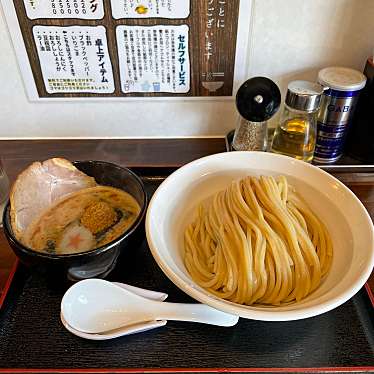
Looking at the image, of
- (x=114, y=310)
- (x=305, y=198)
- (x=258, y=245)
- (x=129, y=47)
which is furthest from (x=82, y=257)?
(x=129, y=47)

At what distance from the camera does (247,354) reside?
733 mm

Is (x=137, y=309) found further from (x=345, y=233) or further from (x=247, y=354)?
(x=345, y=233)

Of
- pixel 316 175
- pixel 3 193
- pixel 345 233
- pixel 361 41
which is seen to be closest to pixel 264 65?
pixel 361 41

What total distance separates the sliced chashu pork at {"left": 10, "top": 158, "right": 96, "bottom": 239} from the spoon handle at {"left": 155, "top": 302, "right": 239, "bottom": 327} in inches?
14.0

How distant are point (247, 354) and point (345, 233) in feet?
1.12

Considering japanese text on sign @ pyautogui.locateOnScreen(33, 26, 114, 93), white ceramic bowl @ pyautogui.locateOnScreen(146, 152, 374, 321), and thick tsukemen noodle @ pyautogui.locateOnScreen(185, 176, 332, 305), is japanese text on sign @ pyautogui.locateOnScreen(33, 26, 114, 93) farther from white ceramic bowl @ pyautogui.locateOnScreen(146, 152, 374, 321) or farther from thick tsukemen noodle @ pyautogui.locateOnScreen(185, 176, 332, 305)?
thick tsukemen noodle @ pyautogui.locateOnScreen(185, 176, 332, 305)

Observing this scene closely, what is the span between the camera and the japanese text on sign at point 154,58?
3.60 feet

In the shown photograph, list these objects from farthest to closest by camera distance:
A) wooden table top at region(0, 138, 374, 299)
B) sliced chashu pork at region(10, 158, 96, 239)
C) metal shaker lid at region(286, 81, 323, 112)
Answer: wooden table top at region(0, 138, 374, 299) < metal shaker lid at region(286, 81, 323, 112) < sliced chashu pork at region(10, 158, 96, 239)

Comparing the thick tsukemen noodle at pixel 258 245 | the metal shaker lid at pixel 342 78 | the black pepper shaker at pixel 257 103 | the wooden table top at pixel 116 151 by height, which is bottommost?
the wooden table top at pixel 116 151

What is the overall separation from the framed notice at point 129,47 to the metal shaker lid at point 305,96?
20cm

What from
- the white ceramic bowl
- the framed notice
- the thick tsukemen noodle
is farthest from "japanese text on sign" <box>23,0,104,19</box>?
the thick tsukemen noodle

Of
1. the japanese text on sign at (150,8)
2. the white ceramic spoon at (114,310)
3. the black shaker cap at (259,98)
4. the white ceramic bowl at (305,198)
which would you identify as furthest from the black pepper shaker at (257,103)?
the white ceramic spoon at (114,310)

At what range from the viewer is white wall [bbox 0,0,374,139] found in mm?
1070

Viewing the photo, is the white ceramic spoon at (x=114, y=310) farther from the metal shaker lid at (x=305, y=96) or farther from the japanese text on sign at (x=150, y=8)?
the japanese text on sign at (x=150, y=8)
